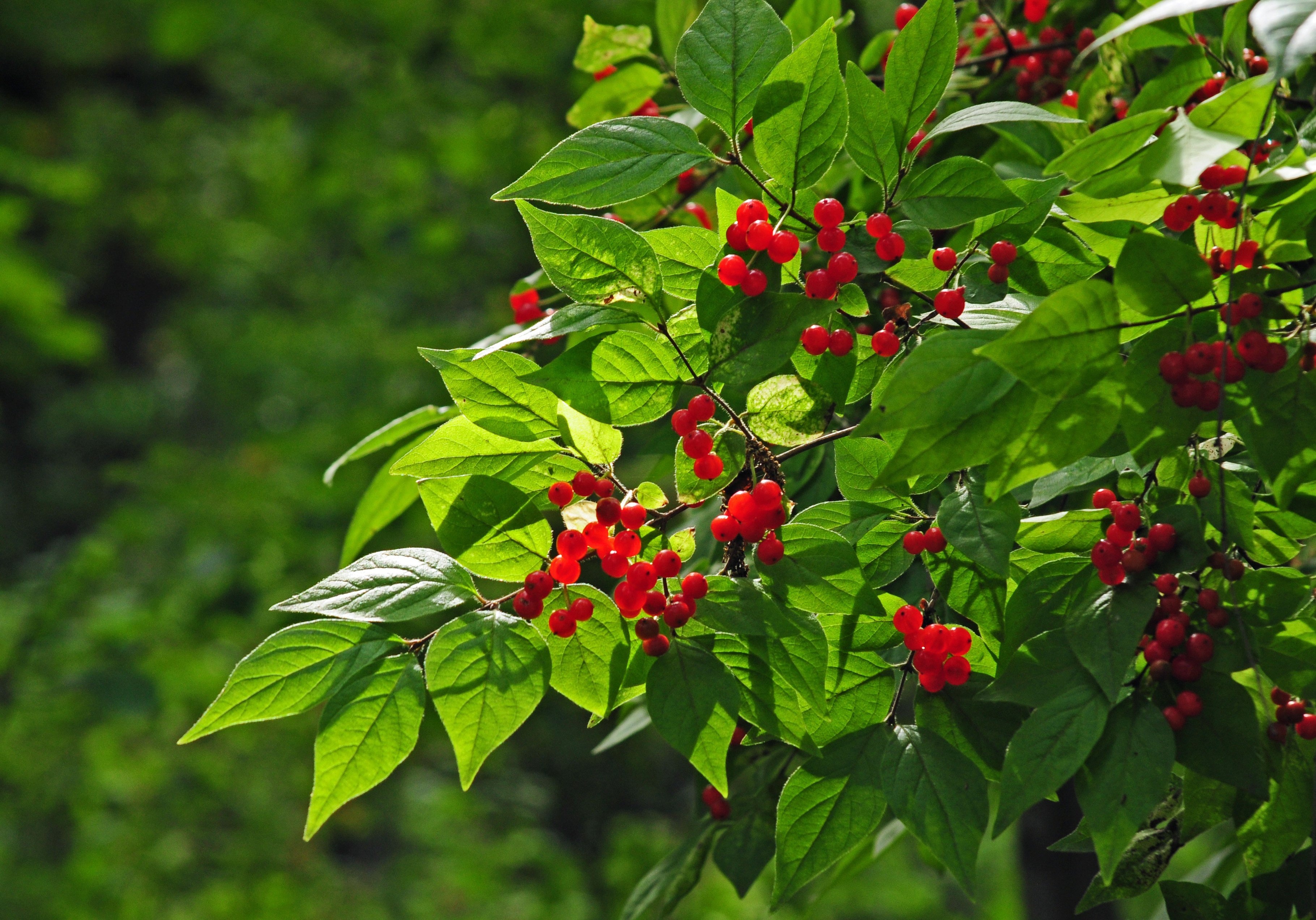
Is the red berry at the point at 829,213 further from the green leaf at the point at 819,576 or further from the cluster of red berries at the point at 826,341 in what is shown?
the green leaf at the point at 819,576

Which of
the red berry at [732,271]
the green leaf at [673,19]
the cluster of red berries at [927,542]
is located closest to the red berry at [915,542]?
the cluster of red berries at [927,542]

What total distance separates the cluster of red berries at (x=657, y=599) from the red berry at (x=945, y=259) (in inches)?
10.5

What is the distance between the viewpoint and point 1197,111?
22.2 inches

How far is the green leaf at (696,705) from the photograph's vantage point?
63 centimetres

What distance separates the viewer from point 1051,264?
71 centimetres

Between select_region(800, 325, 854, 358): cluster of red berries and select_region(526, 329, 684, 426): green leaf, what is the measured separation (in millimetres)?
84

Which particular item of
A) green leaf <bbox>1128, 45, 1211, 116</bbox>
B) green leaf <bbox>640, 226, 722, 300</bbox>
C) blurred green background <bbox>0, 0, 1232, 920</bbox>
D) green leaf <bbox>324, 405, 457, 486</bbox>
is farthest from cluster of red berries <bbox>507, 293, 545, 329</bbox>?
blurred green background <bbox>0, 0, 1232, 920</bbox>

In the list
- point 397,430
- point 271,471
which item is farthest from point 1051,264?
point 271,471

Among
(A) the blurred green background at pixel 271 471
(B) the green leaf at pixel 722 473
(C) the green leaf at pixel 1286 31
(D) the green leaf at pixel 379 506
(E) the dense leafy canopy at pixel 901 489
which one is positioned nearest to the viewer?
(C) the green leaf at pixel 1286 31

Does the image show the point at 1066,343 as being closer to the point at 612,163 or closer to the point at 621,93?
the point at 612,163

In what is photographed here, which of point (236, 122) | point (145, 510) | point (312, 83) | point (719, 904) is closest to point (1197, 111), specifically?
point (719, 904)

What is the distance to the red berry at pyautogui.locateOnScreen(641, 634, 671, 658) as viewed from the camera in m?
0.65

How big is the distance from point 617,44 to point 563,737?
165 inches

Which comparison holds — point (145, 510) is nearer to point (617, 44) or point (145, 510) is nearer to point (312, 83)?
point (312, 83)
